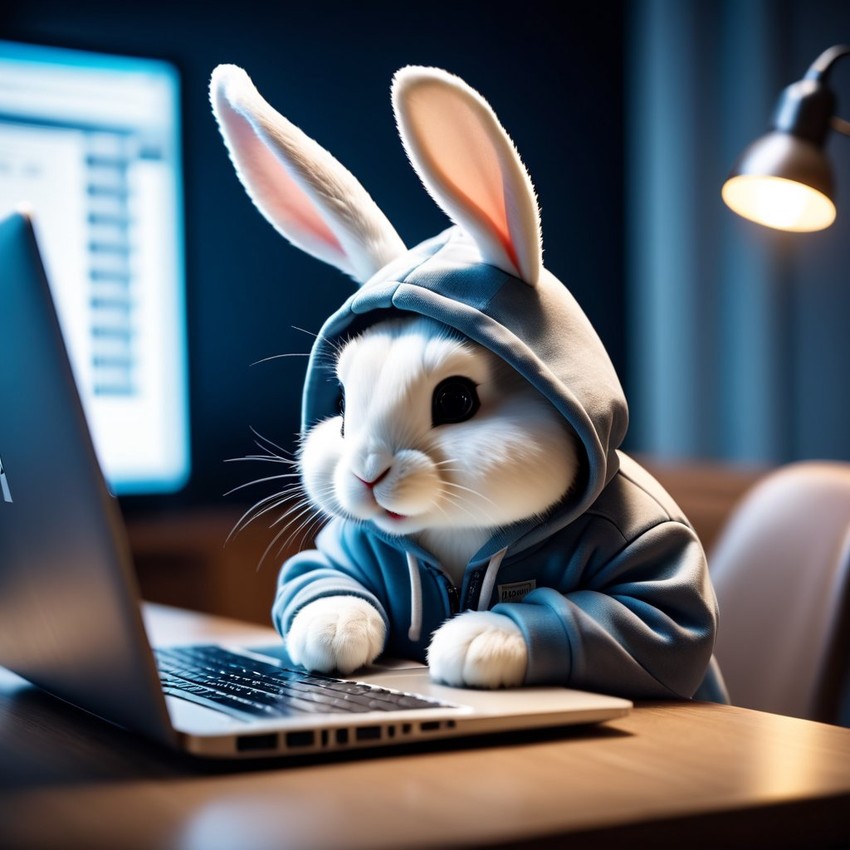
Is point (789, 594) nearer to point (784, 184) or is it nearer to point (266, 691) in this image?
point (784, 184)

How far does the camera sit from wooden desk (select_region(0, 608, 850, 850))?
45 centimetres

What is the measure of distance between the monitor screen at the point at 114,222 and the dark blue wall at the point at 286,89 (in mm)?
35

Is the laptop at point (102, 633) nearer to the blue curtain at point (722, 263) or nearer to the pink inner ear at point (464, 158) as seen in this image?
the pink inner ear at point (464, 158)

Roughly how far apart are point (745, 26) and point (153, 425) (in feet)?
4.72

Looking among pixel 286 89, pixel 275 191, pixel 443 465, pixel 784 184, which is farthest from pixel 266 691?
pixel 286 89

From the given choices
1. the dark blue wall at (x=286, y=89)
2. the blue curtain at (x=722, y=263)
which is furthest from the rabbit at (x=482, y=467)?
the blue curtain at (x=722, y=263)

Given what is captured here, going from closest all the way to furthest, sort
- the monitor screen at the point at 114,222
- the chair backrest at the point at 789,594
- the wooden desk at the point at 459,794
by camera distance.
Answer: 1. the wooden desk at the point at 459,794
2. the chair backrest at the point at 789,594
3. the monitor screen at the point at 114,222

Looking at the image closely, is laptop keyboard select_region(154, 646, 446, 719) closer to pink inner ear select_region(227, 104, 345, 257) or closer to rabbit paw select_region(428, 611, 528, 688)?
rabbit paw select_region(428, 611, 528, 688)

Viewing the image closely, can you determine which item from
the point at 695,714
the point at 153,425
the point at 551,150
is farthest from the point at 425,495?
the point at 551,150

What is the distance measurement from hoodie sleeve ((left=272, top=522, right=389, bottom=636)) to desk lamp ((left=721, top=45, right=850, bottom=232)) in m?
0.65

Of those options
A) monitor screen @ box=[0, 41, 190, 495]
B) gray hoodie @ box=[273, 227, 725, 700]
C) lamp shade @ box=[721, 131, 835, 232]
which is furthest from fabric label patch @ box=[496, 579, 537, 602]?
monitor screen @ box=[0, 41, 190, 495]

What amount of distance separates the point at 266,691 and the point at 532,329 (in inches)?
10.9

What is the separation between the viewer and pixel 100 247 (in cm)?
177

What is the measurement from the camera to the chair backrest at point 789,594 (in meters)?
1.14
